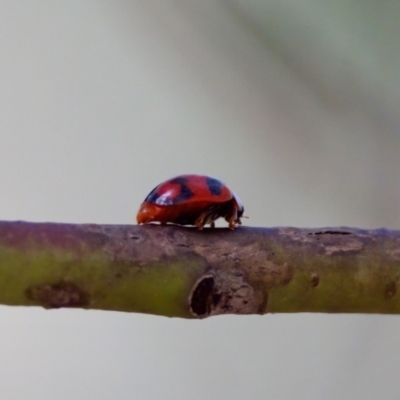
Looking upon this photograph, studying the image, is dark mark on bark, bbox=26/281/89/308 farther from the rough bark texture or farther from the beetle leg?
the beetle leg

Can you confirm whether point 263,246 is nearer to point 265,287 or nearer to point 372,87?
point 265,287

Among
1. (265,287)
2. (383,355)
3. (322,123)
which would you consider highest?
(322,123)

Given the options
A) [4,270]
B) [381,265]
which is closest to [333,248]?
[381,265]

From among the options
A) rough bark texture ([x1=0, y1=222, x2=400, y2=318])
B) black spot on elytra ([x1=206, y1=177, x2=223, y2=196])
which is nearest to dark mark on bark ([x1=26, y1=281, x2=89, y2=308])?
rough bark texture ([x1=0, y1=222, x2=400, y2=318])

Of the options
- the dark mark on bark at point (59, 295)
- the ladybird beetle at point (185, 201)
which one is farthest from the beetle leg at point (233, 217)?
the dark mark on bark at point (59, 295)
